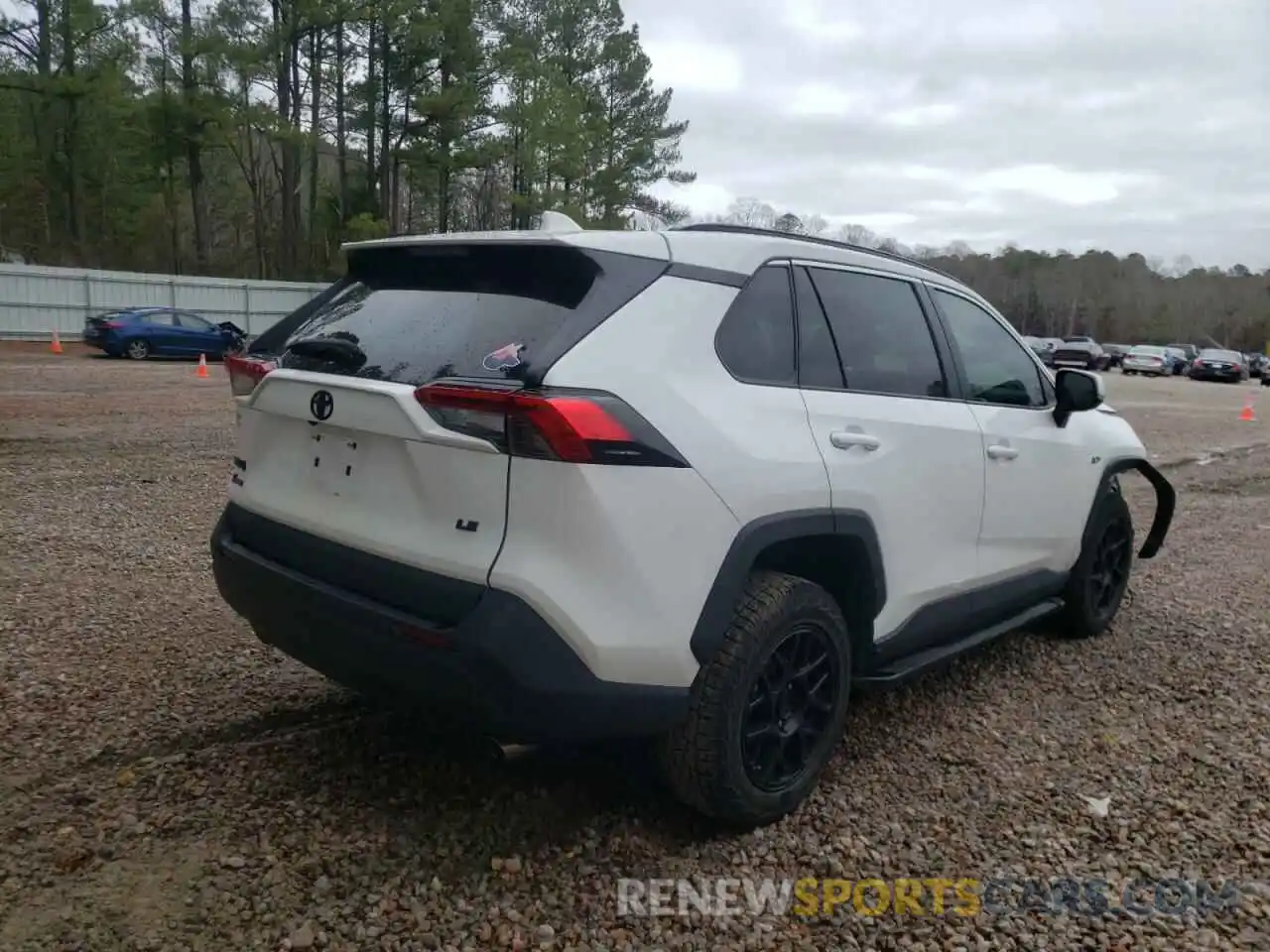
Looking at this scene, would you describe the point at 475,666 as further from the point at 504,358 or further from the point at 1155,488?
the point at 1155,488

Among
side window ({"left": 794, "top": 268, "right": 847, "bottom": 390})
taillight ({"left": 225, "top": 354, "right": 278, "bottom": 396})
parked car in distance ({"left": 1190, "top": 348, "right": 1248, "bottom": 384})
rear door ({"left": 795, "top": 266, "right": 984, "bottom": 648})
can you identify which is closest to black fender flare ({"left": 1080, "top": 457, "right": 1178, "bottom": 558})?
rear door ({"left": 795, "top": 266, "right": 984, "bottom": 648})

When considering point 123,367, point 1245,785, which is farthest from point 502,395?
point 123,367

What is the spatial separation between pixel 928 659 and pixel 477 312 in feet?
6.74

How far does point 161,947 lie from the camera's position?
240 centimetres

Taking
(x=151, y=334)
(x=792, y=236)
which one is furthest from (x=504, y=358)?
(x=151, y=334)

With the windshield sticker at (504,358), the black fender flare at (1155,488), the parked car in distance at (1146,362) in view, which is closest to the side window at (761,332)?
the windshield sticker at (504,358)

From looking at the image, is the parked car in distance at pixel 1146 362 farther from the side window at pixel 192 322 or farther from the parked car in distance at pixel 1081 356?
the side window at pixel 192 322

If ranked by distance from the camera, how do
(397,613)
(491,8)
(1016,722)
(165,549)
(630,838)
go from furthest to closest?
(491,8) → (165,549) → (1016,722) → (630,838) → (397,613)

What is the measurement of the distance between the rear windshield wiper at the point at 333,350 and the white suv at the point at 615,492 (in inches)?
0.5

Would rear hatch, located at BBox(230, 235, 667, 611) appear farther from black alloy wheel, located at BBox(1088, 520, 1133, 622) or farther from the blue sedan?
the blue sedan

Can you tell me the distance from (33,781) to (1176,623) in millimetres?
5298

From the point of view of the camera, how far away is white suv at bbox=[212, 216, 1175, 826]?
2457mm

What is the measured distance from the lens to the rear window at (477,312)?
2586mm

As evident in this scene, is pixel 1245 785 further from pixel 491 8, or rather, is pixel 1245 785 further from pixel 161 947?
pixel 491 8
